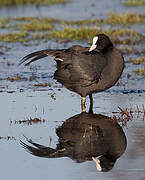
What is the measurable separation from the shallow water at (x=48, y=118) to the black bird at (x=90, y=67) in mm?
392

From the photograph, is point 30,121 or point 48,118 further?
point 48,118

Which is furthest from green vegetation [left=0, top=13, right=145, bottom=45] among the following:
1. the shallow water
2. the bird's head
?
the bird's head

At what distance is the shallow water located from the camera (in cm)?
649

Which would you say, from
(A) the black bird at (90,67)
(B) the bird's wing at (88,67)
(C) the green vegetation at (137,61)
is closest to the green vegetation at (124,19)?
(C) the green vegetation at (137,61)

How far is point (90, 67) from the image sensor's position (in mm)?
9102

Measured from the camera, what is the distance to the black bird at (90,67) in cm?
909

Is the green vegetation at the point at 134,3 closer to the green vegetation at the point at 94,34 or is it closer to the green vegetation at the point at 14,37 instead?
the green vegetation at the point at 94,34

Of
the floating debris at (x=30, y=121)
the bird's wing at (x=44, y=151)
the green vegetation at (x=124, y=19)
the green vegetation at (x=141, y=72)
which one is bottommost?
the green vegetation at (x=124, y=19)

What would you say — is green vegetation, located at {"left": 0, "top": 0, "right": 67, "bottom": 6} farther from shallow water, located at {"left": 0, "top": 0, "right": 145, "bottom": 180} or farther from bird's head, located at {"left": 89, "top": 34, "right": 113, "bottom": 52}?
bird's head, located at {"left": 89, "top": 34, "right": 113, "bottom": 52}

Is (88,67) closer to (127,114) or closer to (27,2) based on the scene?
(127,114)

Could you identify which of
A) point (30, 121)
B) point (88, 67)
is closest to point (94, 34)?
point (88, 67)

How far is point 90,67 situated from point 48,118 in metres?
1.01

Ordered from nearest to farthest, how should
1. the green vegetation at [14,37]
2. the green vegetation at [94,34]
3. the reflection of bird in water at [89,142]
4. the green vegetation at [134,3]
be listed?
1. the reflection of bird in water at [89,142]
2. the green vegetation at [94,34]
3. the green vegetation at [14,37]
4. the green vegetation at [134,3]

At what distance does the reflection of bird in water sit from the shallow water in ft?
0.27
